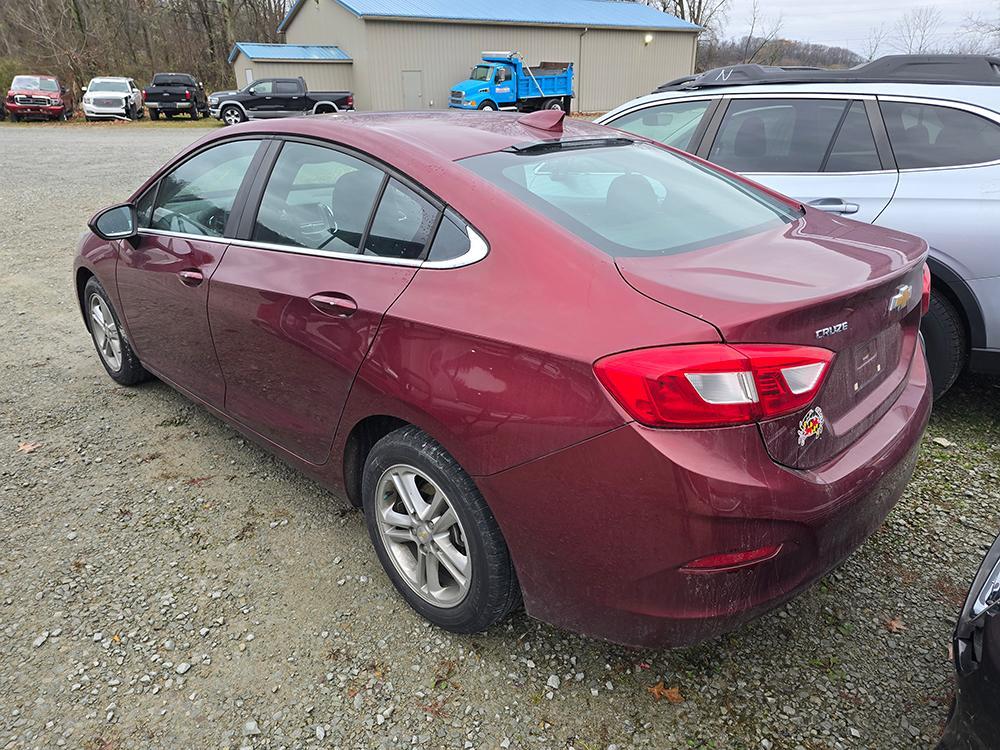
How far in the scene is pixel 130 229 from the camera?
137 inches

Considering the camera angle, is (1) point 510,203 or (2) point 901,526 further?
(2) point 901,526

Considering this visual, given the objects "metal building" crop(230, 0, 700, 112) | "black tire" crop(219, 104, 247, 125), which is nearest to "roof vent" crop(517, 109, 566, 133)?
"black tire" crop(219, 104, 247, 125)

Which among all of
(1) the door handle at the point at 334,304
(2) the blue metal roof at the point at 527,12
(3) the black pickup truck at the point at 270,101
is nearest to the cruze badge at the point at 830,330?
(1) the door handle at the point at 334,304

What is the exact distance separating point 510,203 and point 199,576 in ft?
6.06

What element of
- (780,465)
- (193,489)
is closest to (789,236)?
(780,465)

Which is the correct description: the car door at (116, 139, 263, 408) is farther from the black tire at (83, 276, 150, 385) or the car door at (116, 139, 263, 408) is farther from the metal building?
the metal building

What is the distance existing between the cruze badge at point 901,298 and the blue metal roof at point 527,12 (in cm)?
3000

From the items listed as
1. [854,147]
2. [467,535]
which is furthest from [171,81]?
[467,535]

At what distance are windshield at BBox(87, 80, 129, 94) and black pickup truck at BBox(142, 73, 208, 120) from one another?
73 centimetres

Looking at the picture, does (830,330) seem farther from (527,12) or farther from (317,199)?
(527,12)

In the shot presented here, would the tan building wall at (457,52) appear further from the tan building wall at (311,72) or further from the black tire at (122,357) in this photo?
the black tire at (122,357)

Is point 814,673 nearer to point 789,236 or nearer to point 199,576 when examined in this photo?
point 789,236

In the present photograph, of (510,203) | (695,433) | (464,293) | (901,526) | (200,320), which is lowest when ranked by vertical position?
(901,526)

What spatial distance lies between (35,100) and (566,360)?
32.0 meters
